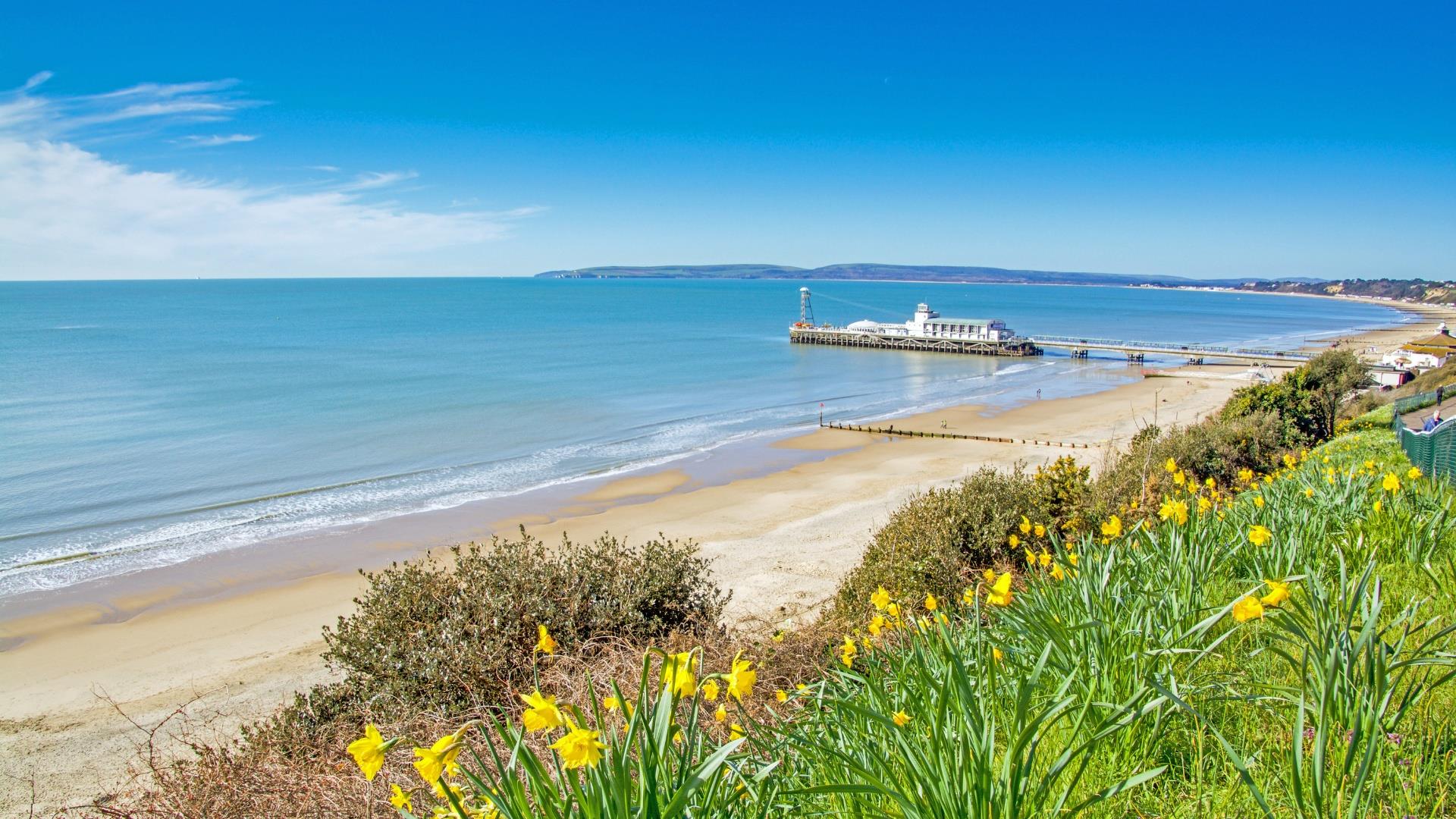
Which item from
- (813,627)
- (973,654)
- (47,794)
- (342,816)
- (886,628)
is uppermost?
(973,654)

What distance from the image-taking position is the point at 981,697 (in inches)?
128

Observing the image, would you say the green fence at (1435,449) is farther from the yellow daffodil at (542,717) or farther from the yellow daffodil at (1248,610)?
the yellow daffodil at (542,717)

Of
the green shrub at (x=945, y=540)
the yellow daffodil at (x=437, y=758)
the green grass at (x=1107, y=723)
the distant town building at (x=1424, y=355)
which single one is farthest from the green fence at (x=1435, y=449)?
the distant town building at (x=1424, y=355)

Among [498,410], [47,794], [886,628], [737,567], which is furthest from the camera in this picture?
[498,410]

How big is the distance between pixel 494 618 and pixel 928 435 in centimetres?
2957

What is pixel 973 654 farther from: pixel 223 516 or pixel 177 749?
pixel 223 516

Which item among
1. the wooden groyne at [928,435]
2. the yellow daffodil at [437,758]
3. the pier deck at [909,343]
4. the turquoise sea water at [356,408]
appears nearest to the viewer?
the yellow daffodil at [437,758]

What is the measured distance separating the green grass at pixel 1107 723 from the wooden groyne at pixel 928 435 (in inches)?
1116

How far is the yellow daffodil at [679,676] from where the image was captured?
2482mm

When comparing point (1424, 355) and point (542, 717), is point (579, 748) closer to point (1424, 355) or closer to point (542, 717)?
point (542, 717)

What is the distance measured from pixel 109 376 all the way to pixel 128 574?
40745 millimetres

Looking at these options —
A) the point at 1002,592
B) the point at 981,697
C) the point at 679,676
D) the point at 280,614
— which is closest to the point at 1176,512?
the point at 1002,592

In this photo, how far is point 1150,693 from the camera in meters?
3.08

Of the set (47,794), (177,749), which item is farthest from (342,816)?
(47,794)
